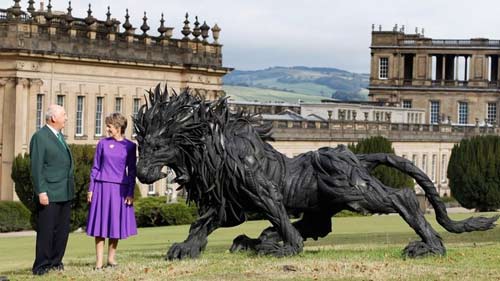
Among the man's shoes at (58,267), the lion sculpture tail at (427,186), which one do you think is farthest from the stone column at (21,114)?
the man's shoes at (58,267)

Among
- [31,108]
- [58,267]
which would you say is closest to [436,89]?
[31,108]

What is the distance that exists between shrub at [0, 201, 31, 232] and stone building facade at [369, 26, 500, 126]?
277 ft

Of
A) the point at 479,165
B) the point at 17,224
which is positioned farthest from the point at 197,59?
the point at 17,224

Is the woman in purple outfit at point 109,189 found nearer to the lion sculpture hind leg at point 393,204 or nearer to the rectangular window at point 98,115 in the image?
the lion sculpture hind leg at point 393,204

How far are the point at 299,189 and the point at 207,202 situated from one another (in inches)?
46.2

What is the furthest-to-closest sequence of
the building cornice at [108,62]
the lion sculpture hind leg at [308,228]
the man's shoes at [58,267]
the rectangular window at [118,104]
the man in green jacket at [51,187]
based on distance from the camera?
1. the rectangular window at [118,104]
2. the building cornice at [108,62]
3. the lion sculpture hind leg at [308,228]
4. the man's shoes at [58,267]
5. the man in green jacket at [51,187]

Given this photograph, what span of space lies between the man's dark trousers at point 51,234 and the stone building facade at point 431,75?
410 feet

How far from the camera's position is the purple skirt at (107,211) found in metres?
20.3

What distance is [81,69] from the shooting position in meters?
76.3

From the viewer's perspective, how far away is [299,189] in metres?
21.8

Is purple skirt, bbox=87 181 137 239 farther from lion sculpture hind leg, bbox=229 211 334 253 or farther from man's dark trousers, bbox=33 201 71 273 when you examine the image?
lion sculpture hind leg, bbox=229 211 334 253

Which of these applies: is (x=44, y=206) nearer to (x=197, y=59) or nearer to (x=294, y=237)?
(x=294, y=237)

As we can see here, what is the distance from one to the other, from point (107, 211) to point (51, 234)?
0.74 metres

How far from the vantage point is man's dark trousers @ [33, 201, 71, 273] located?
1995 cm
